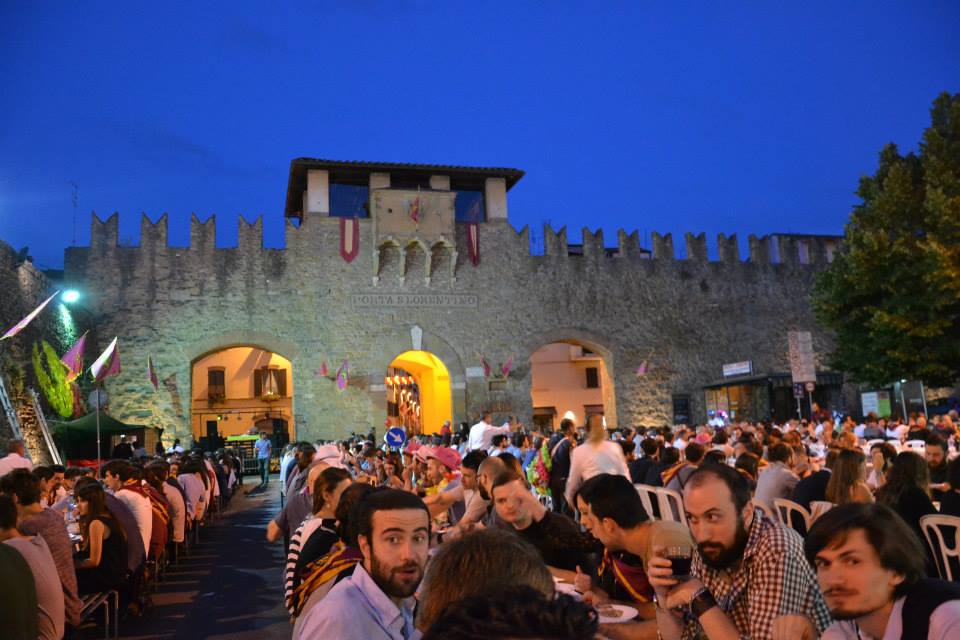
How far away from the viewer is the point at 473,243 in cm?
2180

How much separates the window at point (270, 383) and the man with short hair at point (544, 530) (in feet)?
85.5

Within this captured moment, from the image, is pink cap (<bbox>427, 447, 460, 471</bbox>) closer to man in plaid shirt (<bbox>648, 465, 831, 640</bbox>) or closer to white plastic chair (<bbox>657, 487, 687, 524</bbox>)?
white plastic chair (<bbox>657, 487, 687, 524</bbox>)

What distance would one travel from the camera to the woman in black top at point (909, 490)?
4211mm

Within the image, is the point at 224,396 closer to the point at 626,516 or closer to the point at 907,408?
the point at 907,408

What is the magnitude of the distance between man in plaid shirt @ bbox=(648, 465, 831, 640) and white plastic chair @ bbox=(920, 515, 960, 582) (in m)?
1.96

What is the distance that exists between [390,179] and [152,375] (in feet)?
26.6

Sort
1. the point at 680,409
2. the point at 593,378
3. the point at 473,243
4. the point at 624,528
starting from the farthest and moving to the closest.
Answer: the point at 593,378 → the point at 680,409 → the point at 473,243 → the point at 624,528

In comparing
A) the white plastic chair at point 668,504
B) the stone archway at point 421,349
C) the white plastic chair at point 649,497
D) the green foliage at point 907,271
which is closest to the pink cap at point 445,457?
the white plastic chair at point 649,497

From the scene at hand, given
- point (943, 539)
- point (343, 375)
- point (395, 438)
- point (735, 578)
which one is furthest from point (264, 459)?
point (735, 578)

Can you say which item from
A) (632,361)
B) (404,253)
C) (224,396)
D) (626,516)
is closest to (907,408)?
(632,361)

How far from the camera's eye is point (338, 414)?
20.0m

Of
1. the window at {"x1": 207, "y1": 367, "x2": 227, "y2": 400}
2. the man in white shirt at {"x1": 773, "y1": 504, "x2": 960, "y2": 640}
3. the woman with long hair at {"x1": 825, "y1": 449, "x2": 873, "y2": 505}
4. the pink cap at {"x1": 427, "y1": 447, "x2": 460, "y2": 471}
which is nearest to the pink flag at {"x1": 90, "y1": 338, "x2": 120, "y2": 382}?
the pink cap at {"x1": 427, "y1": 447, "x2": 460, "y2": 471}

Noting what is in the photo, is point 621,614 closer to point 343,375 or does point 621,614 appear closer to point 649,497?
point 649,497

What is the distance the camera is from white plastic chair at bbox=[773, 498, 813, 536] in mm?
5039
